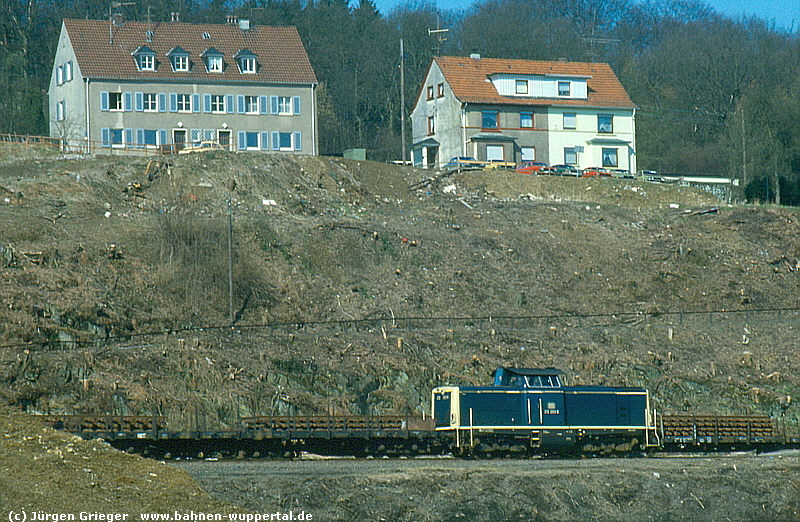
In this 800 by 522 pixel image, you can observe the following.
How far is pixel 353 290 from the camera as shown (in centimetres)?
4988

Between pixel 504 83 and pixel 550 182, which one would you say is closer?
pixel 550 182

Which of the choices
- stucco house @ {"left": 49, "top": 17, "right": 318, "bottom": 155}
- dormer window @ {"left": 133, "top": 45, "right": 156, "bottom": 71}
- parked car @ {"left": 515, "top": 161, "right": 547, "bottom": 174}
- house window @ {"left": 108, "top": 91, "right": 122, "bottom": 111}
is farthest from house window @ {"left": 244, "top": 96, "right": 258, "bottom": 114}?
parked car @ {"left": 515, "top": 161, "right": 547, "bottom": 174}

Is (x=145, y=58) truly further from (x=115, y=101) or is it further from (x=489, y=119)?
(x=489, y=119)

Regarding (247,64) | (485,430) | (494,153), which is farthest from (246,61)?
(485,430)

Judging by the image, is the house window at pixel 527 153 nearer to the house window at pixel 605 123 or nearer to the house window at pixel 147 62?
the house window at pixel 605 123

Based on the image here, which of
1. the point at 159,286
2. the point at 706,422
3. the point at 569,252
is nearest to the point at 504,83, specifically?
the point at 569,252

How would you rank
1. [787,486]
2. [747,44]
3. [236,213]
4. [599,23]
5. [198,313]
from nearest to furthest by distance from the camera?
[787,486] < [198,313] < [236,213] < [747,44] < [599,23]

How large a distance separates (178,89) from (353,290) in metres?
28.8

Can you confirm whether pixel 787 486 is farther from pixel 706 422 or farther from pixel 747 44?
pixel 747 44

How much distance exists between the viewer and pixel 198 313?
4581 centimetres

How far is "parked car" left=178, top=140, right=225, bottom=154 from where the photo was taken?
64.2m

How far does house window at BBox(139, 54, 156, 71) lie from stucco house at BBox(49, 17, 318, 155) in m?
0.07

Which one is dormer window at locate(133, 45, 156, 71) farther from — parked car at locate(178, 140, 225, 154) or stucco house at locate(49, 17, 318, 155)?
parked car at locate(178, 140, 225, 154)

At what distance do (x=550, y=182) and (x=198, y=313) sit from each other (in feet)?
95.9
